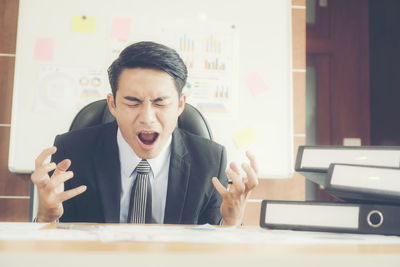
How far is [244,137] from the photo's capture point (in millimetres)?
1876

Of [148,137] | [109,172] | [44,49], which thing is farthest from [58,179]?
[44,49]

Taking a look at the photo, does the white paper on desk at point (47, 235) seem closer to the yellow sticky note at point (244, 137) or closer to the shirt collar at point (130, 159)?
the shirt collar at point (130, 159)

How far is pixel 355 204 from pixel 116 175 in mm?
735

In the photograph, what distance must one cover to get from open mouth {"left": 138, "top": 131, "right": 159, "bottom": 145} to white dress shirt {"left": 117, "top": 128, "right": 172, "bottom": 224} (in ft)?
0.16

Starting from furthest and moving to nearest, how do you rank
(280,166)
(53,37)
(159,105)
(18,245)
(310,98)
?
(310,98)
(280,166)
(53,37)
(159,105)
(18,245)

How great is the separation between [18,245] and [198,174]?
869 mm

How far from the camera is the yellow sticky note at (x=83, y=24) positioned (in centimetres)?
Result: 179

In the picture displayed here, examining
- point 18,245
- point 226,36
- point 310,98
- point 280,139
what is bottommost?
point 18,245

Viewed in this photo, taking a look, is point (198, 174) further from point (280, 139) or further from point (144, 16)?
point (144, 16)

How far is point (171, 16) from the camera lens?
73.2 inches

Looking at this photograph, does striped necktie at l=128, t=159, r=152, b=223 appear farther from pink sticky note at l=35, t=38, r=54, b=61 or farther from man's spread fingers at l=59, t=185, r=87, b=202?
pink sticky note at l=35, t=38, r=54, b=61

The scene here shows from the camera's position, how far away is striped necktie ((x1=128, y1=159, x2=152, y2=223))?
1.03 meters

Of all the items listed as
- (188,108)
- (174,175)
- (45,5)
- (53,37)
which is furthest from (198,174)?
(45,5)

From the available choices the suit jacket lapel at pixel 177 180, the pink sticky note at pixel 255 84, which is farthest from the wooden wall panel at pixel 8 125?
the pink sticky note at pixel 255 84
